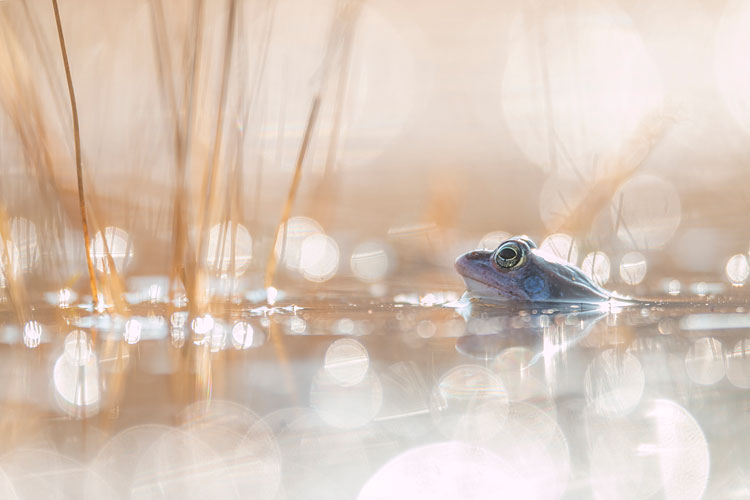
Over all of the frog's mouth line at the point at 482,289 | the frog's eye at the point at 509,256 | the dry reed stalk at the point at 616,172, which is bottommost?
the frog's mouth line at the point at 482,289

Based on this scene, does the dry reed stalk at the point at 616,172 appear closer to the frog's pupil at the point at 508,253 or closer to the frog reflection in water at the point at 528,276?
the frog reflection in water at the point at 528,276

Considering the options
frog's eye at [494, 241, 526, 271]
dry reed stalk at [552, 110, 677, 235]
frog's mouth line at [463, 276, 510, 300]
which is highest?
dry reed stalk at [552, 110, 677, 235]

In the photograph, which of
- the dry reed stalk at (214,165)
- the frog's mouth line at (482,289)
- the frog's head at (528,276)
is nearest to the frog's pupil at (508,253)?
the frog's head at (528,276)

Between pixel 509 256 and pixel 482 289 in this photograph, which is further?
pixel 482 289

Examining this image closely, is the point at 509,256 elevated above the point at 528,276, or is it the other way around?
the point at 509,256

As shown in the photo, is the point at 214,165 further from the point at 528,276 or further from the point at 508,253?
the point at 528,276

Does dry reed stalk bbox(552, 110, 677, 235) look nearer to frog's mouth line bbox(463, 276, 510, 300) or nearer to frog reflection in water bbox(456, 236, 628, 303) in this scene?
frog reflection in water bbox(456, 236, 628, 303)

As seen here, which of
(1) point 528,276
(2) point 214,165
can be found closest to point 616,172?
(1) point 528,276

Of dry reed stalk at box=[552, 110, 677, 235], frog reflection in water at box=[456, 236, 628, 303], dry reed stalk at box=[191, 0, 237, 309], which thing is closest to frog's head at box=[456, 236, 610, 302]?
frog reflection in water at box=[456, 236, 628, 303]
